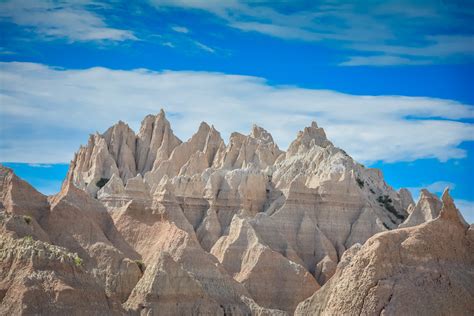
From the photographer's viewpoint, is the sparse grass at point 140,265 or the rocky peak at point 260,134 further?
the rocky peak at point 260,134

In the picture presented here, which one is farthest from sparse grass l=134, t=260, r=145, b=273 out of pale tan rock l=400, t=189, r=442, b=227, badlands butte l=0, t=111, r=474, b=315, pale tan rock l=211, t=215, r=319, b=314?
pale tan rock l=400, t=189, r=442, b=227

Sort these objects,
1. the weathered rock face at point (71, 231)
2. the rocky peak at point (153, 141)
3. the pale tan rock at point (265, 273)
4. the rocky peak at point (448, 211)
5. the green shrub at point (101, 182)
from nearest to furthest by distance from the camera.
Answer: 1. the rocky peak at point (448, 211)
2. the weathered rock face at point (71, 231)
3. the pale tan rock at point (265, 273)
4. the green shrub at point (101, 182)
5. the rocky peak at point (153, 141)

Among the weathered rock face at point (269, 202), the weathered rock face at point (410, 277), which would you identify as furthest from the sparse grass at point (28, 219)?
the weathered rock face at point (410, 277)

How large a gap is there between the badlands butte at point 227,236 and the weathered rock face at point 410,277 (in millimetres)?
46

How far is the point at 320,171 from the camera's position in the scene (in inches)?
4560

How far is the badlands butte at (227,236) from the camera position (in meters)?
43.2

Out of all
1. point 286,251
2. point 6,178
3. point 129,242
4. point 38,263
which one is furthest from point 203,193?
point 38,263

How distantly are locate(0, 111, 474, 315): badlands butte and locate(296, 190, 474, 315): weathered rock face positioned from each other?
46 mm

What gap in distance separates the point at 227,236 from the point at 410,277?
58.8 m

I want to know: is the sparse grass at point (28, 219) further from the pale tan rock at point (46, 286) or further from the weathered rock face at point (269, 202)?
the weathered rock face at point (269, 202)

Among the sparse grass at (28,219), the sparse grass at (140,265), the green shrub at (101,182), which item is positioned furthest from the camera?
the green shrub at (101,182)

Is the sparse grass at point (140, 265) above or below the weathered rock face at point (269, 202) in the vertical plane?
below

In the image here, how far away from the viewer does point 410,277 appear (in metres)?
42.6

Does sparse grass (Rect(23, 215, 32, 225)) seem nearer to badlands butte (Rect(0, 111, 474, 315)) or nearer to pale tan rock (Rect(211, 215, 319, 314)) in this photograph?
badlands butte (Rect(0, 111, 474, 315))
